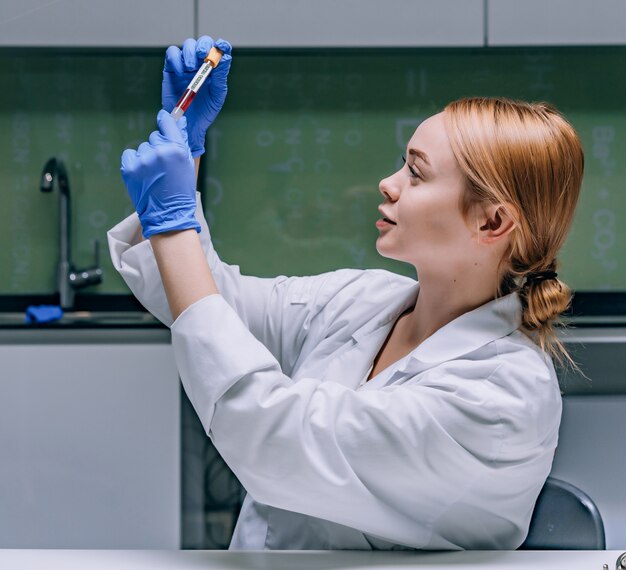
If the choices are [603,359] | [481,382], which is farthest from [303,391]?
[603,359]

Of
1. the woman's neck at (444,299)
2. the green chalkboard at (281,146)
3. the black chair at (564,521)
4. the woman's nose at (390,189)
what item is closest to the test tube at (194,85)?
the woman's nose at (390,189)

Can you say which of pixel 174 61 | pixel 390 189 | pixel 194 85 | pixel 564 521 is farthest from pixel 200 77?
pixel 564 521

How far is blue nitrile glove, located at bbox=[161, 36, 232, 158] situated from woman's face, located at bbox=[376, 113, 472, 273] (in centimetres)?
32

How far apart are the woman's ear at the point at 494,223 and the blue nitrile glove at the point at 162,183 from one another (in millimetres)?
388

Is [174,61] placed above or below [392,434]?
above

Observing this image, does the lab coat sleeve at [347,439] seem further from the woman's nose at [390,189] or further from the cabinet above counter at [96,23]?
the cabinet above counter at [96,23]

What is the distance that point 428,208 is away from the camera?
1.09m

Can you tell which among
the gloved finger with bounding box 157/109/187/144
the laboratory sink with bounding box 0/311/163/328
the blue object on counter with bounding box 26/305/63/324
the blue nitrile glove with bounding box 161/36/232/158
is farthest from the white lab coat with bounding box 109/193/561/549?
the blue object on counter with bounding box 26/305/63/324

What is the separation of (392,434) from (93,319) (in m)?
1.39

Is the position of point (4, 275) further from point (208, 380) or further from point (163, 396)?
point (208, 380)

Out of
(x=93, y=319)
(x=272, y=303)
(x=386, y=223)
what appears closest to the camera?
(x=386, y=223)

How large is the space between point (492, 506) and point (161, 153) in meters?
0.61

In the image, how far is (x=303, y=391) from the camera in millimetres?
960

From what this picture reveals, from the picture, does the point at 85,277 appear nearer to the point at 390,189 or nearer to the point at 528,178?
the point at 390,189
